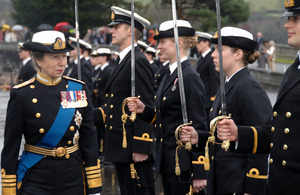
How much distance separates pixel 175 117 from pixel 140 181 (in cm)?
111

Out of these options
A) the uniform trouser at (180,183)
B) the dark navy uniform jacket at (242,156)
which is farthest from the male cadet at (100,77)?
the dark navy uniform jacket at (242,156)

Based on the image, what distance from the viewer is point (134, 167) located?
256 inches

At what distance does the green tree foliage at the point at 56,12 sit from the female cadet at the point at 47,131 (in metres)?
21.4

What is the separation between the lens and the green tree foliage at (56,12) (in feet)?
90.0

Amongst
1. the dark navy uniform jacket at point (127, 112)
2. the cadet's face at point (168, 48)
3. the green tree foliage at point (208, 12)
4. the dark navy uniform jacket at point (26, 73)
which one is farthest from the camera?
the green tree foliage at point (208, 12)

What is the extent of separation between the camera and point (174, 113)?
18.7 feet

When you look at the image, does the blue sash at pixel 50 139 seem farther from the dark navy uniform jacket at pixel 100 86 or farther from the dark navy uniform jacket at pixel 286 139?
the dark navy uniform jacket at pixel 100 86

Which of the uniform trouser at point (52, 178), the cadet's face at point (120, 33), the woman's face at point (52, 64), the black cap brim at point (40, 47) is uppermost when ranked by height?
the cadet's face at point (120, 33)

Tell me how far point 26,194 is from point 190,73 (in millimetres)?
1896

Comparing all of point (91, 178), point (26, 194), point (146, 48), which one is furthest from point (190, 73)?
point (146, 48)

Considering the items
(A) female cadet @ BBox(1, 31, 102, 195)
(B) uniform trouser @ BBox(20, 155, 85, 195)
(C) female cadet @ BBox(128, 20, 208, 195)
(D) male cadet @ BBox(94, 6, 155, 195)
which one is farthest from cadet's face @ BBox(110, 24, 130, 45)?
(B) uniform trouser @ BBox(20, 155, 85, 195)

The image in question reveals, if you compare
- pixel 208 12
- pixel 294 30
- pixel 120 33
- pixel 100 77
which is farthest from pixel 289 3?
pixel 208 12

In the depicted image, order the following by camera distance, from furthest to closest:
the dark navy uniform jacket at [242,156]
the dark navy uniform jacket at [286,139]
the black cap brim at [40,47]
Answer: the black cap brim at [40,47], the dark navy uniform jacket at [242,156], the dark navy uniform jacket at [286,139]

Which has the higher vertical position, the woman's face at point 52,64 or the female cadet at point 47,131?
the woman's face at point 52,64
